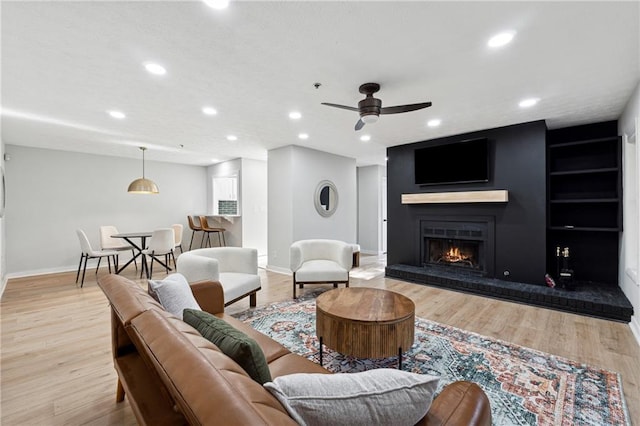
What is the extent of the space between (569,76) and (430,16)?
1.79 m

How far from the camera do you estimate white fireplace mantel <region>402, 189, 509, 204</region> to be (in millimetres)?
4160

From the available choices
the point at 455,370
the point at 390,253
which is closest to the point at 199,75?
the point at 455,370

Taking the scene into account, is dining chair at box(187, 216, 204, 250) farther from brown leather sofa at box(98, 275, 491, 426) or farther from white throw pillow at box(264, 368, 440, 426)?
white throw pillow at box(264, 368, 440, 426)

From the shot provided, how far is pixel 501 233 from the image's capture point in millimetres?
4285

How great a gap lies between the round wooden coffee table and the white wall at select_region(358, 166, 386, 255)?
18.7 ft

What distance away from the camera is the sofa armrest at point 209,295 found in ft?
7.48

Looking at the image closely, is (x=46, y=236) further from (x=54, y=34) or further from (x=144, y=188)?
(x=54, y=34)

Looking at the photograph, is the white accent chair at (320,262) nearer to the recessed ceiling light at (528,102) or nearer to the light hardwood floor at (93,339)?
the light hardwood floor at (93,339)

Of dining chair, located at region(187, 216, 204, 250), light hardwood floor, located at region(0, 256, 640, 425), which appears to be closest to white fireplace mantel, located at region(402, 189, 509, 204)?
light hardwood floor, located at region(0, 256, 640, 425)

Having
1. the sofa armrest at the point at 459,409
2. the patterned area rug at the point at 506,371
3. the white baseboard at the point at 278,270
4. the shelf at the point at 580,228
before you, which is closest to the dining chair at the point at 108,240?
the white baseboard at the point at 278,270

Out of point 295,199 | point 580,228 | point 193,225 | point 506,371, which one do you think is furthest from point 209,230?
point 580,228

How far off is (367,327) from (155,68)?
2723 mm

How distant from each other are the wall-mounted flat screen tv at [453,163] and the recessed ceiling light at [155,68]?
3991 millimetres

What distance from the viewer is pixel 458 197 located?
4.52 meters
